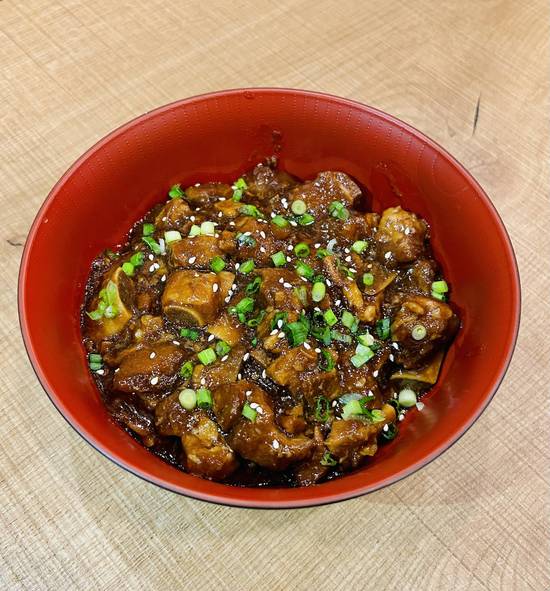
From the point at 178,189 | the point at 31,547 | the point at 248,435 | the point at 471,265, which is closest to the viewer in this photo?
the point at 248,435

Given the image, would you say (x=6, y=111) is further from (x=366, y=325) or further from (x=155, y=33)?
(x=366, y=325)

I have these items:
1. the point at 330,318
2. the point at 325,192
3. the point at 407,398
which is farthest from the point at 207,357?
the point at 325,192

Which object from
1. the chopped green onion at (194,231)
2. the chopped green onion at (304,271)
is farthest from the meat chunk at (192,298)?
the chopped green onion at (304,271)

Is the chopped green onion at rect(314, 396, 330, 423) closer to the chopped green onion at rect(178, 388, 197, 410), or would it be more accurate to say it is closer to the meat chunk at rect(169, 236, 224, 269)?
the chopped green onion at rect(178, 388, 197, 410)

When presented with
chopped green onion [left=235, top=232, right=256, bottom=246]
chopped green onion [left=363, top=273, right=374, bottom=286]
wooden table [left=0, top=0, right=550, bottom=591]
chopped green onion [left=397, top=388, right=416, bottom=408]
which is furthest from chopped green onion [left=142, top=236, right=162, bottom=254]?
chopped green onion [left=397, top=388, right=416, bottom=408]

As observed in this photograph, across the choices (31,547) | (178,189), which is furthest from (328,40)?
(31,547)

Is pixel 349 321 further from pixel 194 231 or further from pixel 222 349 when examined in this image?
pixel 194 231
